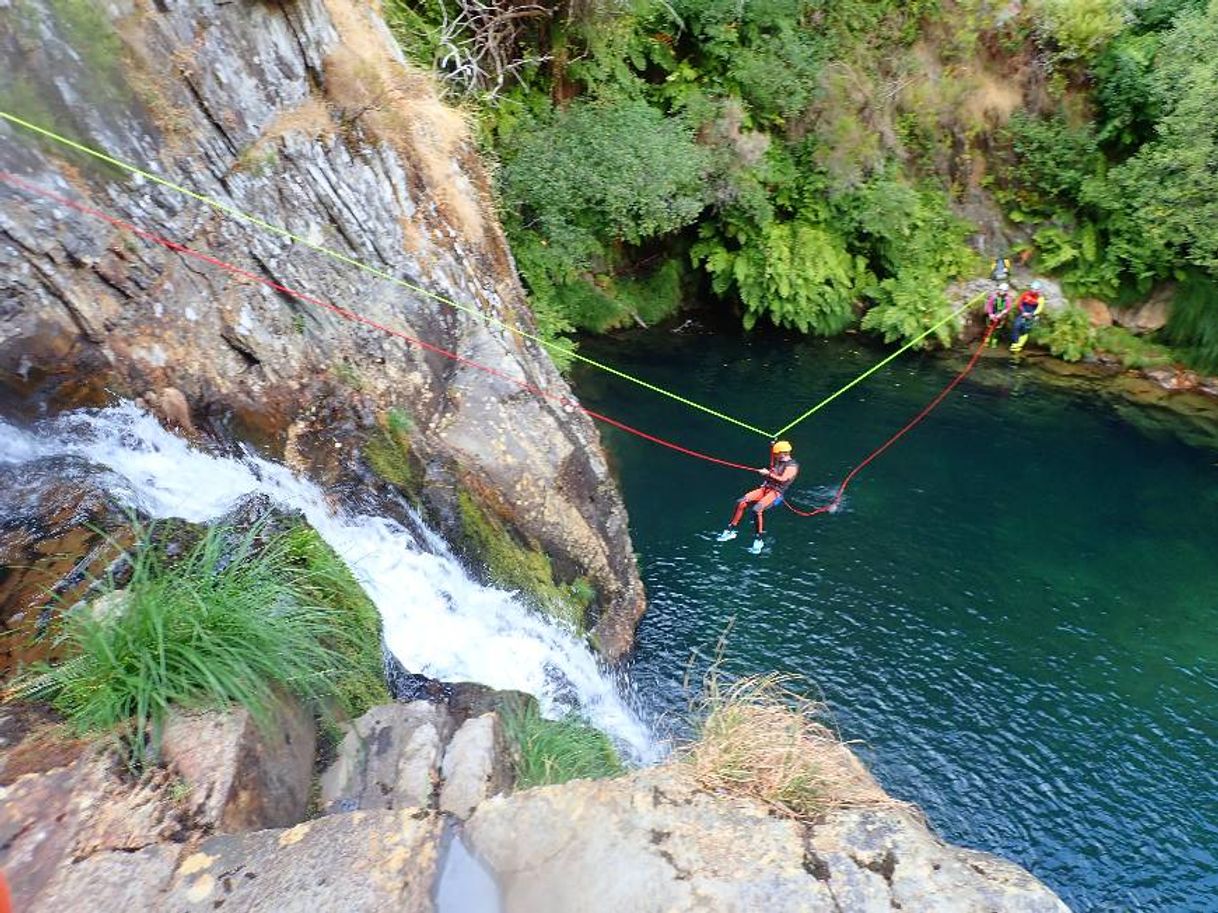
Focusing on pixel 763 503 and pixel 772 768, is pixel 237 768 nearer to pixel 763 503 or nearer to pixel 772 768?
pixel 772 768

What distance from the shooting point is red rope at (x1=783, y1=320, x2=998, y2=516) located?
11.9 metres

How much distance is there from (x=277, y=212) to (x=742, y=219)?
9893 millimetres

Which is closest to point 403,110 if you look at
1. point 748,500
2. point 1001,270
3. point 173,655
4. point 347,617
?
point 347,617

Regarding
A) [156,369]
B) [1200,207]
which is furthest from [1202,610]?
[156,369]

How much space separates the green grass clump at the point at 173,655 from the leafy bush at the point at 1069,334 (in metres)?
16.4

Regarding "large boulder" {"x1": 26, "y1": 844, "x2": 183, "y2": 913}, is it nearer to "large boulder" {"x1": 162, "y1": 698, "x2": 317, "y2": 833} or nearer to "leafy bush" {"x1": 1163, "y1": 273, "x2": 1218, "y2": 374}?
"large boulder" {"x1": 162, "y1": 698, "x2": 317, "y2": 833}

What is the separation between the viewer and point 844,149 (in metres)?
15.5

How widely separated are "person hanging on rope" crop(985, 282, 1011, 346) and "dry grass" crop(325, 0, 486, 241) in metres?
11.4

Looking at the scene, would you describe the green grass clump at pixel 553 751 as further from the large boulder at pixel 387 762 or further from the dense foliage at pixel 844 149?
the dense foliage at pixel 844 149

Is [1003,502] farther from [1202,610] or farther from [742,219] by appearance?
[742,219]

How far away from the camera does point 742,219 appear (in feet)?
50.5

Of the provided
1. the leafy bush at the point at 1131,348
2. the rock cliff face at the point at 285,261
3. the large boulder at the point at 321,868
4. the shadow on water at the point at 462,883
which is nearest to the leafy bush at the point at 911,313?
the leafy bush at the point at 1131,348

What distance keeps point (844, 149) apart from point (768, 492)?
8.43 metres

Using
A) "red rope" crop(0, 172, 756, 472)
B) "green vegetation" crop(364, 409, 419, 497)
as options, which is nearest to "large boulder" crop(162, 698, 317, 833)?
"green vegetation" crop(364, 409, 419, 497)
